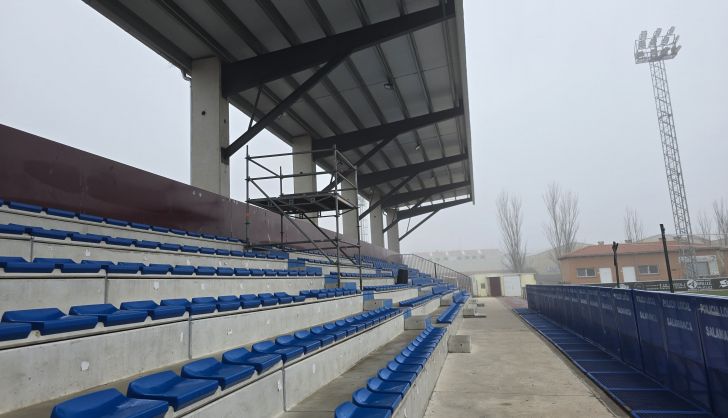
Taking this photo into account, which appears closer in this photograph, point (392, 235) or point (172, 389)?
point (172, 389)

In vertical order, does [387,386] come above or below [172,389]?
below

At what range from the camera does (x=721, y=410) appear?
4055 mm

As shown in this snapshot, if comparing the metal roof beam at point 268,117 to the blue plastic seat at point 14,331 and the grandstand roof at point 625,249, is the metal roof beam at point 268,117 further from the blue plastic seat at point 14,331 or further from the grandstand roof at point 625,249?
the grandstand roof at point 625,249

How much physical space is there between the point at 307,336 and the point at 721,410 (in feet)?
13.4

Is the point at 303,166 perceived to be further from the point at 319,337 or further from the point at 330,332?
the point at 319,337

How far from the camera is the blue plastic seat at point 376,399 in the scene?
2.55 meters

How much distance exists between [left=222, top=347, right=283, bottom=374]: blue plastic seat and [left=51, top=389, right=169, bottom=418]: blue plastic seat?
2.93 feet

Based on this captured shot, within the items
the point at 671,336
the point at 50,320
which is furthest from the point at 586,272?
the point at 50,320

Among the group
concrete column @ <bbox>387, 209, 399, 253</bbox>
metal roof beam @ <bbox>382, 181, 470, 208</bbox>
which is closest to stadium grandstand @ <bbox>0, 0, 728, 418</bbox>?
metal roof beam @ <bbox>382, 181, 470, 208</bbox>

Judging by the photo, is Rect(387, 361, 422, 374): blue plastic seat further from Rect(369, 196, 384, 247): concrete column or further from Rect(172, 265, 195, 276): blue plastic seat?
Rect(369, 196, 384, 247): concrete column

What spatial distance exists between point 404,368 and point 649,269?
3752 cm

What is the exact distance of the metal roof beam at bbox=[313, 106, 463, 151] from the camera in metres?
15.9

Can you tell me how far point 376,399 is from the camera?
2721 mm

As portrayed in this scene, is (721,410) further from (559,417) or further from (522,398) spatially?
(522,398)
